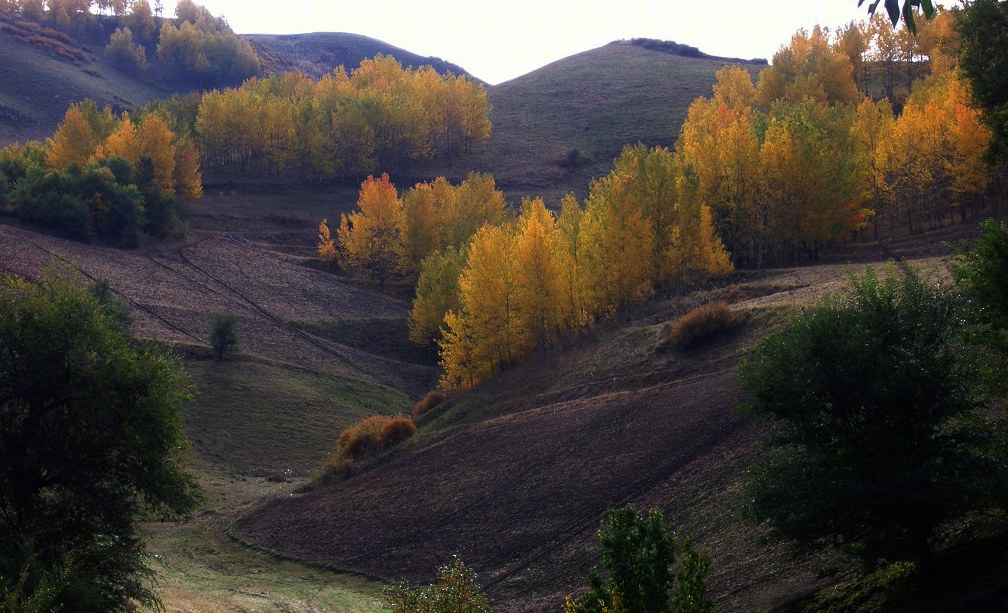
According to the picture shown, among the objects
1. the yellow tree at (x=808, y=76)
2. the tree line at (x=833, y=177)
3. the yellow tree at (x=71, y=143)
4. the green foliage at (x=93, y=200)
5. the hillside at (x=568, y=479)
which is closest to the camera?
the hillside at (x=568, y=479)

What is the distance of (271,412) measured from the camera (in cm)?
5644

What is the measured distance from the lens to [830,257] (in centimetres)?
5778

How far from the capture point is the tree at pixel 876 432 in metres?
14.7

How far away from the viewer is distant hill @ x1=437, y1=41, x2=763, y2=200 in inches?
4737

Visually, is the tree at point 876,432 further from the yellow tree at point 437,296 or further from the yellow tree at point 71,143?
the yellow tree at point 71,143

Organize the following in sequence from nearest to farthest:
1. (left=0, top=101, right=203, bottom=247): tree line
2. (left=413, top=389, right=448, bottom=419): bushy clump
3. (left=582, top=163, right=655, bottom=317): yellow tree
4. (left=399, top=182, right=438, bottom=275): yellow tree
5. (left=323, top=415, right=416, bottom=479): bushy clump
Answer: (left=323, top=415, right=416, bottom=479): bushy clump < (left=413, top=389, right=448, bottom=419): bushy clump < (left=582, top=163, right=655, bottom=317): yellow tree < (left=0, top=101, right=203, bottom=247): tree line < (left=399, top=182, right=438, bottom=275): yellow tree

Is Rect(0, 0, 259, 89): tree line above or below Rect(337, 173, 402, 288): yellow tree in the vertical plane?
above

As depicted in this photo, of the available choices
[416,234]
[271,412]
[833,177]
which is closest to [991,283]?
[833,177]

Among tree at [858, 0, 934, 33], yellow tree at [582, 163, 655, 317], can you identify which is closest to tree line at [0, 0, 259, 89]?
yellow tree at [582, 163, 655, 317]

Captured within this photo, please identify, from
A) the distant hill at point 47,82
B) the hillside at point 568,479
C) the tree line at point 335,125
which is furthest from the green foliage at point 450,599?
the distant hill at point 47,82

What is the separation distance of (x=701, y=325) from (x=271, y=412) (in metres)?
29.1

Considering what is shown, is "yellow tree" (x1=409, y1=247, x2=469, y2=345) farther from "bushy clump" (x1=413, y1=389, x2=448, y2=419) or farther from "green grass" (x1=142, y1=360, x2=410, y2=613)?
"bushy clump" (x1=413, y1=389, x2=448, y2=419)

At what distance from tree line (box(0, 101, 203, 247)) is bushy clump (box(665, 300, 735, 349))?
55295 millimetres

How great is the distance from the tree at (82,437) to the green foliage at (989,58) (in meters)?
19.7
